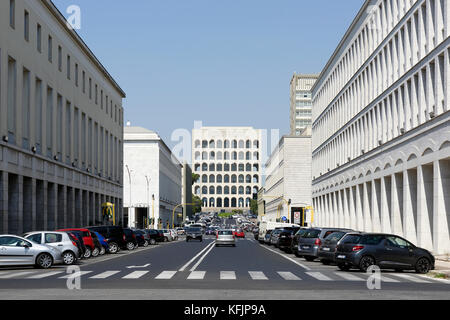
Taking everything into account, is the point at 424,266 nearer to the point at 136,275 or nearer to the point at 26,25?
the point at 136,275

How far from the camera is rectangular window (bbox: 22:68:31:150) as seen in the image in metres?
49.4

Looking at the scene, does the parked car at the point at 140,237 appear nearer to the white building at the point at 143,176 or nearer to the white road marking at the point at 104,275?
the white road marking at the point at 104,275

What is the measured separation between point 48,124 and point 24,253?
29516 mm

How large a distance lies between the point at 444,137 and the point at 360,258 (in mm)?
14331

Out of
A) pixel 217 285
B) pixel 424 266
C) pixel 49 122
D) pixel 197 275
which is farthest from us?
pixel 49 122

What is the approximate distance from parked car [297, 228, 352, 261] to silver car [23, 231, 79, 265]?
11.0 meters

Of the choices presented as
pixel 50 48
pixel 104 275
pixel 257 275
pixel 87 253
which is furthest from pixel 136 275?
pixel 50 48

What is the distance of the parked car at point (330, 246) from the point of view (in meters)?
31.0

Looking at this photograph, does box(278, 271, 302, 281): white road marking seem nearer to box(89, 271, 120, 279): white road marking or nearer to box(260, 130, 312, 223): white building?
box(89, 271, 120, 279): white road marking

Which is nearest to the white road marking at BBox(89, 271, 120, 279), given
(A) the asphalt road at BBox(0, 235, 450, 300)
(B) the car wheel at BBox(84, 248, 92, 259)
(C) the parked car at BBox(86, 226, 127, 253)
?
(A) the asphalt road at BBox(0, 235, 450, 300)

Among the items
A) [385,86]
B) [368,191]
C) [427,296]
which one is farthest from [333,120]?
[427,296]

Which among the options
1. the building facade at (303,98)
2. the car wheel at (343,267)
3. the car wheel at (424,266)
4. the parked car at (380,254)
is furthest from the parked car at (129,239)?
the building facade at (303,98)

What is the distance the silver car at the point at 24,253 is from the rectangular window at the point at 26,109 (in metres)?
21.1

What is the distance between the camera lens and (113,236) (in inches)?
1900
